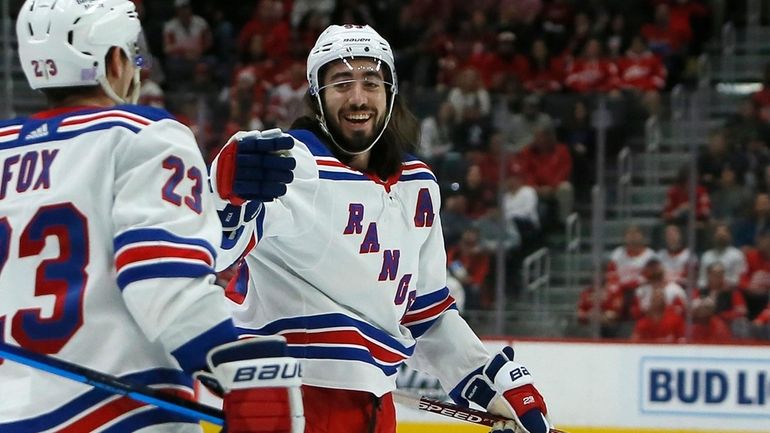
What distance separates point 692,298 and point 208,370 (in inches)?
203

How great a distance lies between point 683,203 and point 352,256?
14.9ft

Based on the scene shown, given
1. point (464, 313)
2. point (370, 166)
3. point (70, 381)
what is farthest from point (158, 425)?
point (464, 313)

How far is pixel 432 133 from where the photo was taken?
7.63 m

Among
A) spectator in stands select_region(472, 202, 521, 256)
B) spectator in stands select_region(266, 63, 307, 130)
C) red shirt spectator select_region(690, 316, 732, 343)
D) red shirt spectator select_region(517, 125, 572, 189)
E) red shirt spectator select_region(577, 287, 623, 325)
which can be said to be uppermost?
spectator in stands select_region(266, 63, 307, 130)

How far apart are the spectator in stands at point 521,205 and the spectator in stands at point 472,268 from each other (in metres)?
0.23

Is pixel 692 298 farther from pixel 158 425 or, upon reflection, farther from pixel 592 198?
pixel 158 425

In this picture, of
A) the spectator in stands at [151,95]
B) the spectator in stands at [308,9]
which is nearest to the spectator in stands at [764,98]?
the spectator in stands at [308,9]

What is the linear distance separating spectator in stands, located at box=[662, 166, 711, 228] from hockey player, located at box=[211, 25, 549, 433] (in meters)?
4.03

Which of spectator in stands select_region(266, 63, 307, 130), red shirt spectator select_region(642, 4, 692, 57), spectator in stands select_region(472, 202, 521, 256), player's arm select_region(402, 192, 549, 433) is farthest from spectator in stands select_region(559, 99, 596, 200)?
player's arm select_region(402, 192, 549, 433)

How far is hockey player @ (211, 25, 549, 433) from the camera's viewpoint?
9.64 feet

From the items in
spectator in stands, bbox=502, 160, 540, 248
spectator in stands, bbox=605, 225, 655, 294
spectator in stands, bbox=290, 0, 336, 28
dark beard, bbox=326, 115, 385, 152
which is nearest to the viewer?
dark beard, bbox=326, 115, 385, 152

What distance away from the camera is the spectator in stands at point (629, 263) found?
7051mm

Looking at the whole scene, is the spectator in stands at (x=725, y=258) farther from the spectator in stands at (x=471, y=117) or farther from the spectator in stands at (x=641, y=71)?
the spectator in stands at (x=641, y=71)

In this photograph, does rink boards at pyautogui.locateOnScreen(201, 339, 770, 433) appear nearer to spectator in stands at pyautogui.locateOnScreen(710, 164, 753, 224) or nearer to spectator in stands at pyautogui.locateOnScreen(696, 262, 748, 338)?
spectator in stands at pyautogui.locateOnScreen(696, 262, 748, 338)
